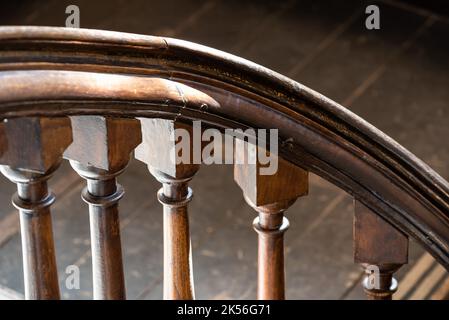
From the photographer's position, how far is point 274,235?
4.37 ft

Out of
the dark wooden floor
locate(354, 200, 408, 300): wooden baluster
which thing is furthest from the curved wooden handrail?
the dark wooden floor

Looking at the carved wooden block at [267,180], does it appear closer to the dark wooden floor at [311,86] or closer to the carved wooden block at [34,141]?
the carved wooden block at [34,141]

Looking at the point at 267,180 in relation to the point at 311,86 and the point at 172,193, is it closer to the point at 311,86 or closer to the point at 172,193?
the point at 172,193

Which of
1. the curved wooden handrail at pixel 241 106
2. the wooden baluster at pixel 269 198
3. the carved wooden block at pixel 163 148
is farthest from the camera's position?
the wooden baluster at pixel 269 198

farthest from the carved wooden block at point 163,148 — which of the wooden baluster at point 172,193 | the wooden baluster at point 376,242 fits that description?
the wooden baluster at point 376,242

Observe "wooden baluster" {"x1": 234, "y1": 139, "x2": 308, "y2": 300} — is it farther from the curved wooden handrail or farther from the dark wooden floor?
the dark wooden floor

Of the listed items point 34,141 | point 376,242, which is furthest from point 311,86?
point 34,141

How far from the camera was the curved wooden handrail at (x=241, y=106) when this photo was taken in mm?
958

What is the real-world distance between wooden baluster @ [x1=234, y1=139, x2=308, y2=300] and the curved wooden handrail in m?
0.03

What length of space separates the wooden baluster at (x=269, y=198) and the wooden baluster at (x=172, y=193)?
0.06 meters

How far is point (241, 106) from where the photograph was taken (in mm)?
1124

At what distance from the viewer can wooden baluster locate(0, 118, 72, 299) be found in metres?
0.99

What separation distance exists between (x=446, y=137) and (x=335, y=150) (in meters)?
2.53

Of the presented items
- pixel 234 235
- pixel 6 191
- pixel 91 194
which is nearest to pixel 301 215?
pixel 234 235
